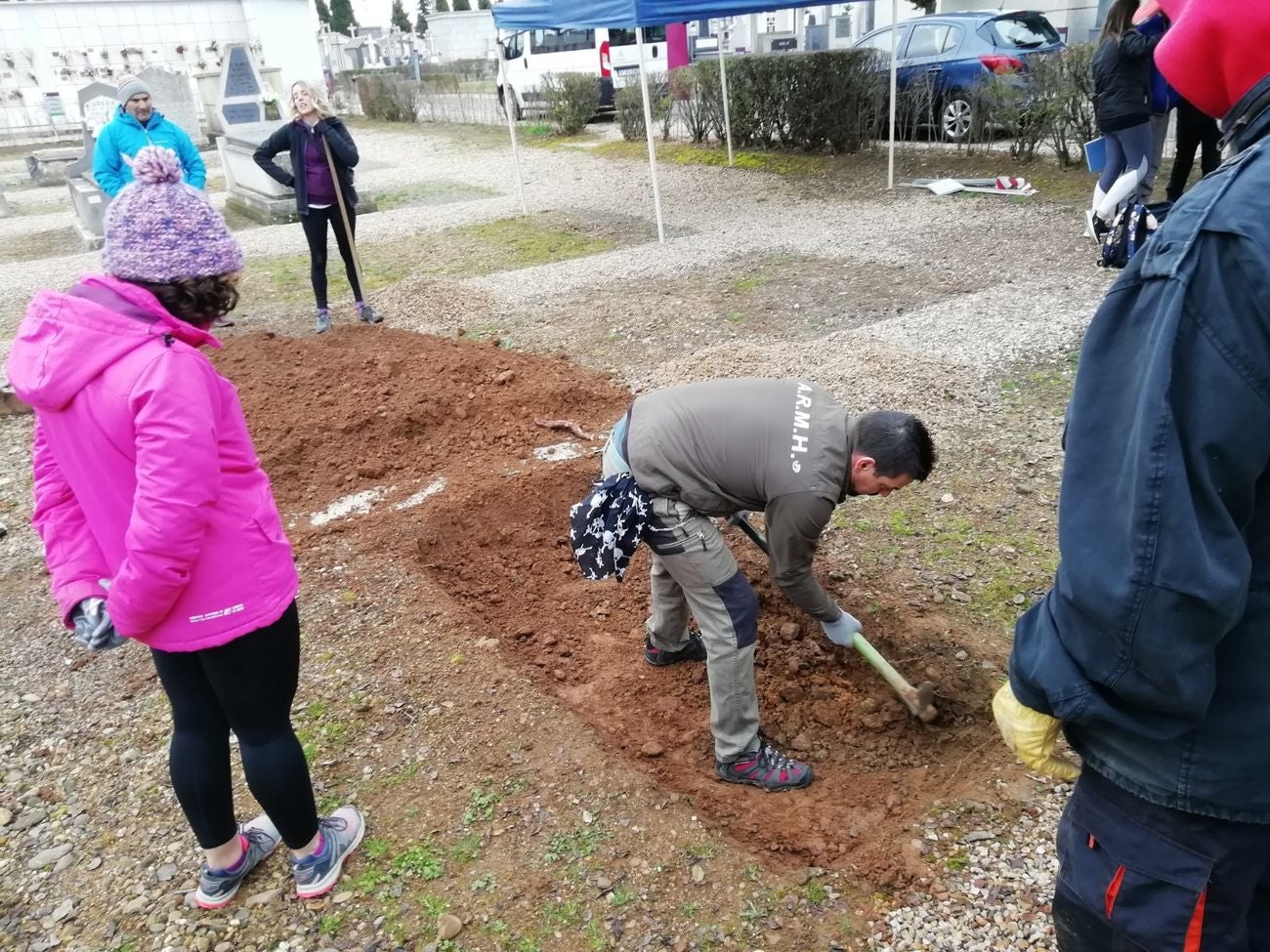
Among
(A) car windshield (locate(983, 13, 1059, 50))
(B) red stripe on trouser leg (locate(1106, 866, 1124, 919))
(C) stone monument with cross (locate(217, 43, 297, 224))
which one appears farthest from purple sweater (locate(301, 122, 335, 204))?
(A) car windshield (locate(983, 13, 1059, 50))

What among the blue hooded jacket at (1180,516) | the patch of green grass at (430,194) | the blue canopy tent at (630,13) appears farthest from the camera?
the patch of green grass at (430,194)

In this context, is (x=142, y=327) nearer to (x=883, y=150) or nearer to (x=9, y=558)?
(x=9, y=558)

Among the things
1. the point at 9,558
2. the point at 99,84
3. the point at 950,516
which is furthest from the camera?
the point at 99,84

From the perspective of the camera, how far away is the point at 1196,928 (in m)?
1.27

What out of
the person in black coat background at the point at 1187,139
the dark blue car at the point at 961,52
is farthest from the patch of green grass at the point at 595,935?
the dark blue car at the point at 961,52

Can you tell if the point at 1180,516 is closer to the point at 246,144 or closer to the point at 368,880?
the point at 368,880

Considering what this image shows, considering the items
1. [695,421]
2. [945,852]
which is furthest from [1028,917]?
[695,421]

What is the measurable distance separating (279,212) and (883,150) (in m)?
8.33

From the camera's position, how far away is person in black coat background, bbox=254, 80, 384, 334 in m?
6.57

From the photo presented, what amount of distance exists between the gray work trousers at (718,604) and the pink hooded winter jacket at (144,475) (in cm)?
102

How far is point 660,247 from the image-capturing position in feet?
29.8

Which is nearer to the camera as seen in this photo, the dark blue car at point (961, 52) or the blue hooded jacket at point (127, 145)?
the blue hooded jacket at point (127, 145)

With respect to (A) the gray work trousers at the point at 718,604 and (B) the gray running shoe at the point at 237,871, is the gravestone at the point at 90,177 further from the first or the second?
(A) the gray work trousers at the point at 718,604

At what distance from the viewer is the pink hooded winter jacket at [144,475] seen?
178 cm
